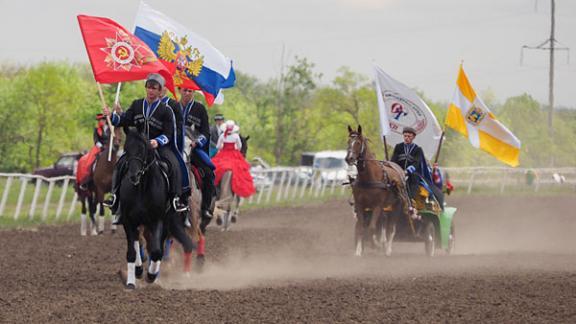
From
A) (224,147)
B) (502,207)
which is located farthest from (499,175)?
(224,147)

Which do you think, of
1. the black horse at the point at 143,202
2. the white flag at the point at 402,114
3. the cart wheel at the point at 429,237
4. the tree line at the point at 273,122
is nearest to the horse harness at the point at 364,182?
the cart wheel at the point at 429,237

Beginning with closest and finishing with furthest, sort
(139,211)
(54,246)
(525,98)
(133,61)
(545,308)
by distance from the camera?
(545,308) < (139,211) < (133,61) < (54,246) < (525,98)

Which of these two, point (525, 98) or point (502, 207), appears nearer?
point (502, 207)

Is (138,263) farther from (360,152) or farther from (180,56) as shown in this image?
(360,152)

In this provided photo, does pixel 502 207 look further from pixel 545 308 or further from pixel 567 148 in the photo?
pixel 545 308

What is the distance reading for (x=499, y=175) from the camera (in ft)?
156

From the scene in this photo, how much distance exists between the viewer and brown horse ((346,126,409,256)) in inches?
711

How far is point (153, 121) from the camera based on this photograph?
12.4m

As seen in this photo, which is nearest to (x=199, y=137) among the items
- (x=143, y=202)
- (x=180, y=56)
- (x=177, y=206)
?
(x=177, y=206)

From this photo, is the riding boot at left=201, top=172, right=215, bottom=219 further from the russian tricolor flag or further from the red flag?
the russian tricolor flag

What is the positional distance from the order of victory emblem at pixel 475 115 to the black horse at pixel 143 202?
1002cm

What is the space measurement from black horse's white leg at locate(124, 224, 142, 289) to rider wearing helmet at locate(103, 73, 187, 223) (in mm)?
198

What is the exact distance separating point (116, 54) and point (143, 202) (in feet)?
9.60

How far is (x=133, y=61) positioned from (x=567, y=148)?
130 feet
